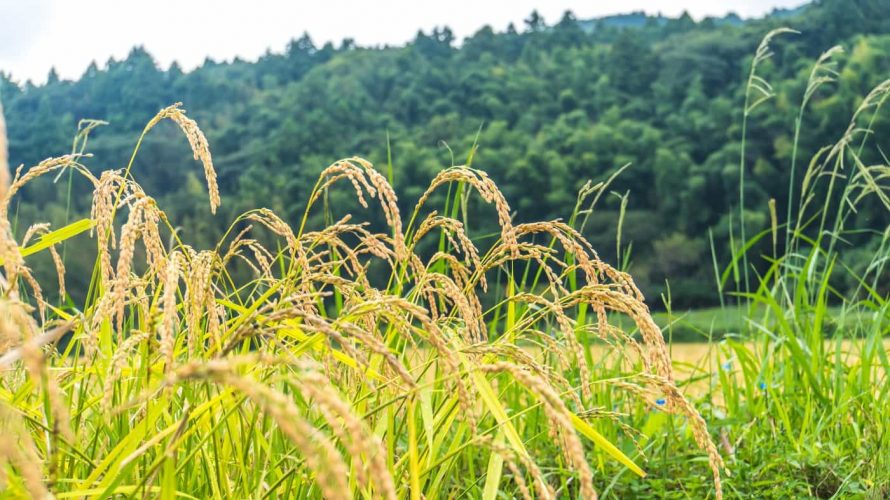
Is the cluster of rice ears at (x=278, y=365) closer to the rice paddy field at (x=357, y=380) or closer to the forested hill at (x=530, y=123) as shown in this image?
the rice paddy field at (x=357, y=380)

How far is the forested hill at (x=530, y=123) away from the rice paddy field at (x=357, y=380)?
28326 mm

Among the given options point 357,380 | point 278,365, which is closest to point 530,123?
point 357,380

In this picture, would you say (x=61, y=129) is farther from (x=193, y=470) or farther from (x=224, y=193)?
(x=193, y=470)

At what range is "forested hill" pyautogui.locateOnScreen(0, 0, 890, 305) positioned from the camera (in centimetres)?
3375

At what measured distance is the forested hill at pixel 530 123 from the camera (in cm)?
3375

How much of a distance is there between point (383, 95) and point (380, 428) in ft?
134

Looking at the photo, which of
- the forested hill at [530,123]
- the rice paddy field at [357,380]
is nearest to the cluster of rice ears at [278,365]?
the rice paddy field at [357,380]

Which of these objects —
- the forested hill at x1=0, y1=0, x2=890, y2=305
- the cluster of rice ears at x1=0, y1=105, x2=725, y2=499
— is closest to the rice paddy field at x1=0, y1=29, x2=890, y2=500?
the cluster of rice ears at x1=0, y1=105, x2=725, y2=499

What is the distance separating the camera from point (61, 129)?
114ft

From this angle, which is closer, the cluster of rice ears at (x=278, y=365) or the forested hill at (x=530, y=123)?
A: the cluster of rice ears at (x=278, y=365)

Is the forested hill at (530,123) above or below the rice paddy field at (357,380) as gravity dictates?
below

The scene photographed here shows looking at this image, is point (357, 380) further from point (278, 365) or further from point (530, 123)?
point (530, 123)

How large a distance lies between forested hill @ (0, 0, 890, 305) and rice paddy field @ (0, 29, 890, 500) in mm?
28326

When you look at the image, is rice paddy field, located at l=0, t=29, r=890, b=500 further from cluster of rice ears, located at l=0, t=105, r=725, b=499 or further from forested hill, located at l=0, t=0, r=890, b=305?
forested hill, located at l=0, t=0, r=890, b=305
